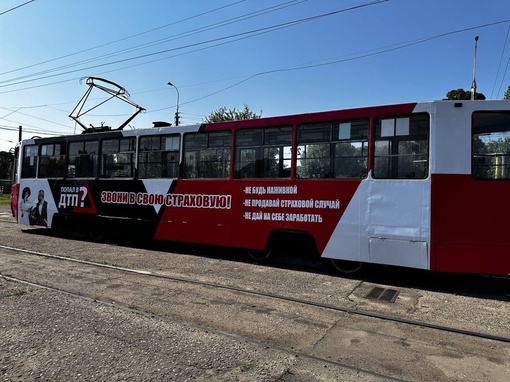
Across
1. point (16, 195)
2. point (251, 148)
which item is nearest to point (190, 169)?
point (251, 148)

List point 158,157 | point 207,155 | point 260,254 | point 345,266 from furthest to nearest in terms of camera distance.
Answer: point 158,157 < point 207,155 < point 260,254 < point 345,266

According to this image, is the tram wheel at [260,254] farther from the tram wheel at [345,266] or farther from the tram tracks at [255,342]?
the tram tracks at [255,342]

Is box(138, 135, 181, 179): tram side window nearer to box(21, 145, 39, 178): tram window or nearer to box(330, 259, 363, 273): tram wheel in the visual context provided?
box(330, 259, 363, 273): tram wheel

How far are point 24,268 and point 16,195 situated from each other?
7698mm

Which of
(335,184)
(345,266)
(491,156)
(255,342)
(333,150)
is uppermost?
(333,150)

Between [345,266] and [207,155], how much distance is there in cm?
405

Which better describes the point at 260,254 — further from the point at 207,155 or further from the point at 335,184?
the point at 207,155

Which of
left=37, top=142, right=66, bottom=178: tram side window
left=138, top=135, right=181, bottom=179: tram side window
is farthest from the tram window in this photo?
left=138, top=135, right=181, bottom=179: tram side window

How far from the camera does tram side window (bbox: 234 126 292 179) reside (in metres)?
8.39

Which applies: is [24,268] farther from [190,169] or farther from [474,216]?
[474,216]

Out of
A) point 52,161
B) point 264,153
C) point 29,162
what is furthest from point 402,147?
point 29,162

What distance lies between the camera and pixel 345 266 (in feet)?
26.3

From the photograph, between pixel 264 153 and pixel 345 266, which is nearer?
pixel 345 266

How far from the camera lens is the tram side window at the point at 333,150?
7520mm
